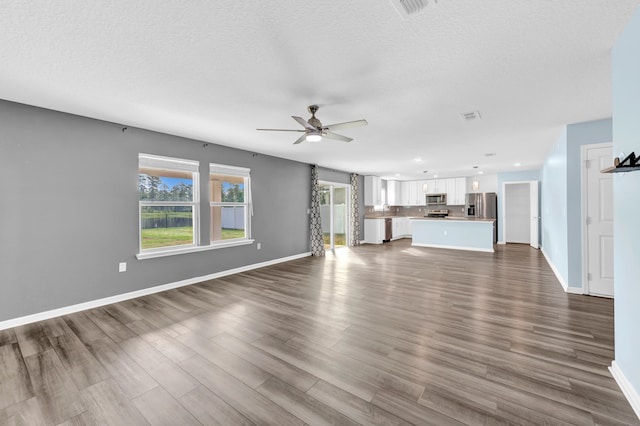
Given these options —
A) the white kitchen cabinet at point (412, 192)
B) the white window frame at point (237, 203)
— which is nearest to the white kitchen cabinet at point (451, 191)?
the white kitchen cabinet at point (412, 192)

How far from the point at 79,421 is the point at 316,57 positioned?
2975 mm

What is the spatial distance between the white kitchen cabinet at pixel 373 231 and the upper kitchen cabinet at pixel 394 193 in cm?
175

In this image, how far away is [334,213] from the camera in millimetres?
9016

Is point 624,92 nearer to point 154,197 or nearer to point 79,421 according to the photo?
point 79,421

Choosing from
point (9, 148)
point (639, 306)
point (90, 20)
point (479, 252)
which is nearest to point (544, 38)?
point (639, 306)

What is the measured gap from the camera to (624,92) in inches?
73.0

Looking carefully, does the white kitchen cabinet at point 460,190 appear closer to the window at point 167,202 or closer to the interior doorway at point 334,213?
the interior doorway at point 334,213

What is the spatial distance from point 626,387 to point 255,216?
541 cm

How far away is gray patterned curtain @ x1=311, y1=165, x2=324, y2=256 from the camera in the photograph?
7199 mm

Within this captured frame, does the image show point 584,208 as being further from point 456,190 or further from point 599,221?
point 456,190

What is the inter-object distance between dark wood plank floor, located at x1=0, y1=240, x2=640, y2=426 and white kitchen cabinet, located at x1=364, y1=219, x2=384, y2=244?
217 inches

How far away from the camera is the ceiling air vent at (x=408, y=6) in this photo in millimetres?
1596

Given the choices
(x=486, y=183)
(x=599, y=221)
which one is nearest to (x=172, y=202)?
(x=599, y=221)

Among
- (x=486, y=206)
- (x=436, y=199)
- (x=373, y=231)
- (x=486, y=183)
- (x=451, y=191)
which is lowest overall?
(x=373, y=231)
